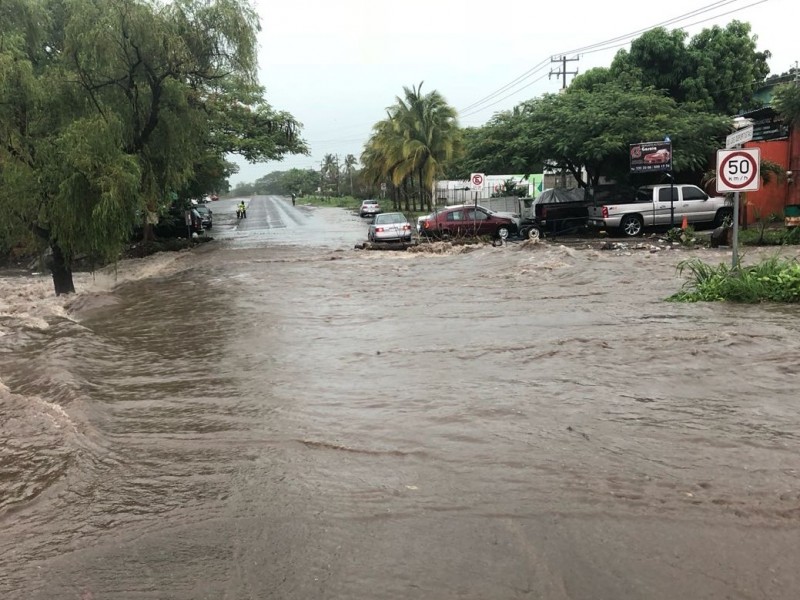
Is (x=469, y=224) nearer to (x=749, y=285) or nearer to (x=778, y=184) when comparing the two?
(x=778, y=184)

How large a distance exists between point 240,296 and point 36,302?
4.42 metres

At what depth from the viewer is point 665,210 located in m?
22.5

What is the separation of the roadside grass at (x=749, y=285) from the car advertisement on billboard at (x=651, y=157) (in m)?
11.3

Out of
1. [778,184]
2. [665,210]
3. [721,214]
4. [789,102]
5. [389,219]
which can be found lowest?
[721,214]

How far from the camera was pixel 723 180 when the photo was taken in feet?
34.2

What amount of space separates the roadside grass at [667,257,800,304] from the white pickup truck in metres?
12.1

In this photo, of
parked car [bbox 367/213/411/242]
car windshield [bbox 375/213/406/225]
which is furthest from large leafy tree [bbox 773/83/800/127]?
car windshield [bbox 375/213/406/225]

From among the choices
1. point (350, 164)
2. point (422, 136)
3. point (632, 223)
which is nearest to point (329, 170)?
point (350, 164)

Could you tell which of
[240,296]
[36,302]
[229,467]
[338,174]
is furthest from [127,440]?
[338,174]

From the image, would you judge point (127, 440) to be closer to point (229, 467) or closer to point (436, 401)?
point (229, 467)

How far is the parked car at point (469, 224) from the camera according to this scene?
23969 millimetres

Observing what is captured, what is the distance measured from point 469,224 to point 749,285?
14.4 metres

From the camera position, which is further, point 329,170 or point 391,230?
point 329,170

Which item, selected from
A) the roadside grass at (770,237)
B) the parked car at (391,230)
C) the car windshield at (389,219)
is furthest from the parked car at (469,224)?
the roadside grass at (770,237)
